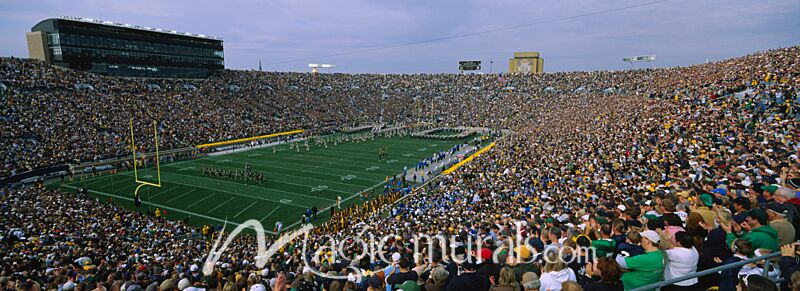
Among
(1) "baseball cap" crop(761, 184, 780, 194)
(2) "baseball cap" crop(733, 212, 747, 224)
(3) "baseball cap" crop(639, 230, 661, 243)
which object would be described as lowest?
(1) "baseball cap" crop(761, 184, 780, 194)

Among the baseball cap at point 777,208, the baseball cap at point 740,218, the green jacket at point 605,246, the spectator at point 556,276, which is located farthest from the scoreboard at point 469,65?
the spectator at point 556,276

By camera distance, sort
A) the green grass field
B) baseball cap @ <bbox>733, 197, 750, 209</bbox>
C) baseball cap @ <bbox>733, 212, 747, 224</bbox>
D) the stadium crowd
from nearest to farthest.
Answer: the stadium crowd < baseball cap @ <bbox>733, 212, 747, 224</bbox> < baseball cap @ <bbox>733, 197, 750, 209</bbox> < the green grass field

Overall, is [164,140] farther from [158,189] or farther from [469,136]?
[469,136]

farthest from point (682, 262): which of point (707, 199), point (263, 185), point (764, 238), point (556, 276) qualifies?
point (263, 185)

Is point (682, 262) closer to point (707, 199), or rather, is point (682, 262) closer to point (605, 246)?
point (605, 246)

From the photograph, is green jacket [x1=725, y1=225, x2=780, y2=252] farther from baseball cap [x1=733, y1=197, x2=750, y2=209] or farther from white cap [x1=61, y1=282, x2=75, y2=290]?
white cap [x1=61, y1=282, x2=75, y2=290]

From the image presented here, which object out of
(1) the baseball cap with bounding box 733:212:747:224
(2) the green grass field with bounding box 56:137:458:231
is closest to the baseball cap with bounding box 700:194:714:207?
(1) the baseball cap with bounding box 733:212:747:224

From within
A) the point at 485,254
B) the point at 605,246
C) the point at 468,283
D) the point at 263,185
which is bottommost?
the point at 263,185
